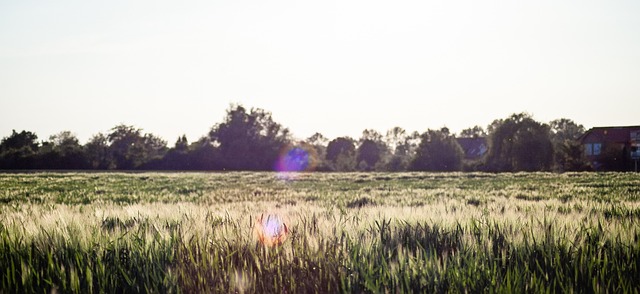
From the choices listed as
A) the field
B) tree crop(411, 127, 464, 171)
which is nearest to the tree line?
tree crop(411, 127, 464, 171)

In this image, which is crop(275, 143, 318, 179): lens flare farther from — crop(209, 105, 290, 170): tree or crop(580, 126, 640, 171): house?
crop(580, 126, 640, 171): house


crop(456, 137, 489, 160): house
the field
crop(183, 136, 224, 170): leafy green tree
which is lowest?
the field

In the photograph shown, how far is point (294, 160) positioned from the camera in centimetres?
8288

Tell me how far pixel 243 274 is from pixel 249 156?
267 ft

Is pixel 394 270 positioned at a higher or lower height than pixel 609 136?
lower

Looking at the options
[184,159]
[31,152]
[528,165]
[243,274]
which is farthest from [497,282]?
[31,152]

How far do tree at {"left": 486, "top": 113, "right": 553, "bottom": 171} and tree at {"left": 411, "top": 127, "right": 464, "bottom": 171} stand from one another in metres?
7.03

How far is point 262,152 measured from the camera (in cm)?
8375

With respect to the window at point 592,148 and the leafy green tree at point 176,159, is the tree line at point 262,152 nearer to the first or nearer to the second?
the leafy green tree at point 176,159

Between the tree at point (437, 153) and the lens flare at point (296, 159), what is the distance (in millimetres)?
19349

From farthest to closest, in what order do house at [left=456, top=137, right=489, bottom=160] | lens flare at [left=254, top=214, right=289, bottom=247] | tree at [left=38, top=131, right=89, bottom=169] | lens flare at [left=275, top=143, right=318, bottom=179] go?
house at [left=456, top=137, right=489, bottom=160], lens flare at [left=275, top=143, right=318, bottom=179], tree at [left=38, top=131, right=89, bottom=169], lens flare at [left=254, top=214, right=289, bottom=247]

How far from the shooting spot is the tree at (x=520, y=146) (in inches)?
2405

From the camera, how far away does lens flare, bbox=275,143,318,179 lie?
260ft

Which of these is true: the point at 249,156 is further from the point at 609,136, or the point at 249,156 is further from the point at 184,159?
the point at 609,136
